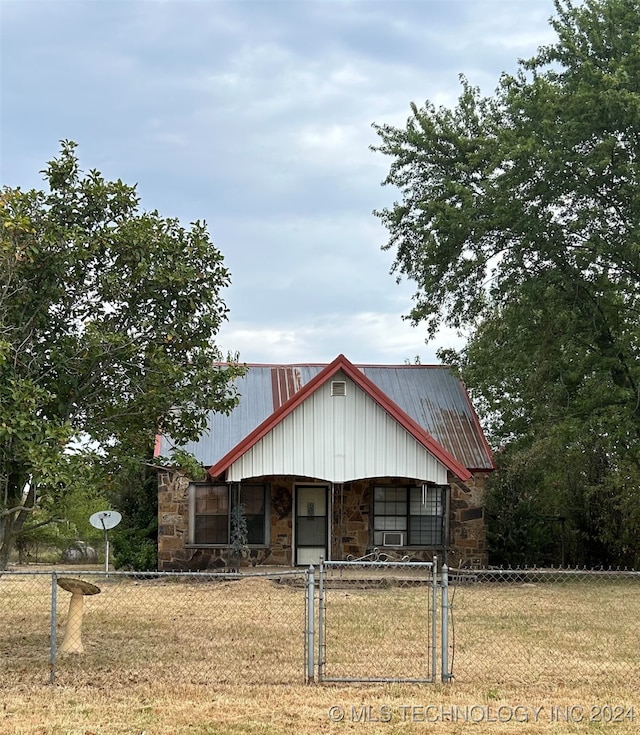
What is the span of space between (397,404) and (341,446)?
12.4 feet

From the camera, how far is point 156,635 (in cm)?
1302

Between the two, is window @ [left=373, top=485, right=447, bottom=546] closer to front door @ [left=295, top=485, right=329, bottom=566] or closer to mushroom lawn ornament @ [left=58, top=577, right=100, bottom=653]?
front door @ [left=295, top=485, right=329, bottom=566]

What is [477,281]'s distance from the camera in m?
25.1

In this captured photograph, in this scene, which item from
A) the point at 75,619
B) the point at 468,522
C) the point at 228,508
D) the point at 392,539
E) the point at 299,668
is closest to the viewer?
the point at 299,668

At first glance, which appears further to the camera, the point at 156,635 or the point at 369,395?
the point at 369,395

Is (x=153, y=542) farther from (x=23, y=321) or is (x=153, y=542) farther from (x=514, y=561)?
(x=23, y=321)

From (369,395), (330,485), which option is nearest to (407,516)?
(330,485)

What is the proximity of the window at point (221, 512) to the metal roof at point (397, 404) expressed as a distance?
829mm

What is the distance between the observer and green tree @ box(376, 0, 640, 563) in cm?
2227

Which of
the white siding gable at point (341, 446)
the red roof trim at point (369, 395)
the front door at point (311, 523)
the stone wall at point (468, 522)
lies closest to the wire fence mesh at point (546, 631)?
the stone wall at point (468, 522)

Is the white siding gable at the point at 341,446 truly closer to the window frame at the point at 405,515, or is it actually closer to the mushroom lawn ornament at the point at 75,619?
the window frame at the point at 405,515

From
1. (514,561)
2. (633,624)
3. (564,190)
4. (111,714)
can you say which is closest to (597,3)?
(564,190)

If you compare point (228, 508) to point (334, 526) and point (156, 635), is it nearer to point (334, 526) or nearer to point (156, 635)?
point (334, 526)

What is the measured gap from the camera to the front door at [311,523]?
23.3 m
